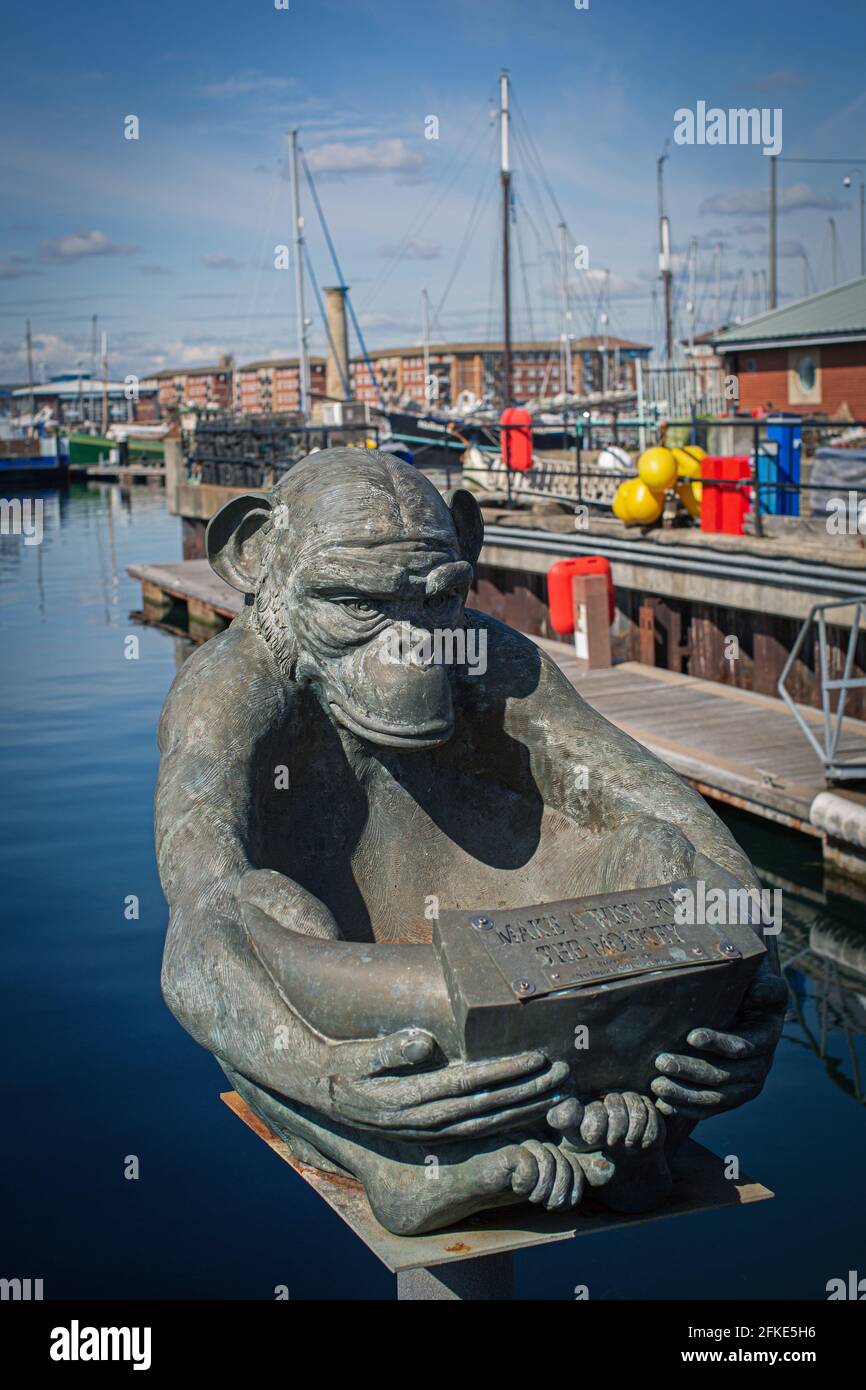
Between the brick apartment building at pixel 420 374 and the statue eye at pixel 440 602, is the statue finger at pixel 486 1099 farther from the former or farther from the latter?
the brick apartment building at pixel 420 374

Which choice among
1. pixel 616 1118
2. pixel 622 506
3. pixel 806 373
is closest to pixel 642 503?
pixel 622 506

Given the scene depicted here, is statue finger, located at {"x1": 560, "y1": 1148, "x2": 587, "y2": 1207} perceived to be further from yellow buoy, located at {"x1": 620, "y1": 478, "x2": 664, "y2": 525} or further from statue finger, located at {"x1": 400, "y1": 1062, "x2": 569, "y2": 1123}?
yellow buoy, located at {"x1": 620, "y1": 478, "x2": 664, "y2": 525}

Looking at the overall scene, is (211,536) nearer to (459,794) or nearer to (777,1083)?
(459,794)

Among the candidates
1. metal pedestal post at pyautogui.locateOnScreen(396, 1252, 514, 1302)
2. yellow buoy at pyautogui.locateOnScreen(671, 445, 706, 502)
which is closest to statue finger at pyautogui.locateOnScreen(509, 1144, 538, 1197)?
metal pedestal post at pyautogui.locateOnScreen(396, 1252, 514, 1302)

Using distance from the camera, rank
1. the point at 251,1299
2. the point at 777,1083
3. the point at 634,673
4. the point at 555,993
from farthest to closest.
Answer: the point at 634,673 → the point at 777,1083 → the point at 251,1299 → the point at 555,993

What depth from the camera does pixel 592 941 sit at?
226 centimetres

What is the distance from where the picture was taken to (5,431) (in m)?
85.9

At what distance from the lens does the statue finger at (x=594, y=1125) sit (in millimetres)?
2240

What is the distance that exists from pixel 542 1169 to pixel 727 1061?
14.3 inches

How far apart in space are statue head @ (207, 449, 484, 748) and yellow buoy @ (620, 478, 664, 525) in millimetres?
13281

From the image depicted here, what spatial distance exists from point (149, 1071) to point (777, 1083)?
10.9 ft

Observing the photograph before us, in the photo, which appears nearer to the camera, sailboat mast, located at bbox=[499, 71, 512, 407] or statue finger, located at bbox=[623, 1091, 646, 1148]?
statue finger, located at bbox=[623, 1091, 646, 1148]

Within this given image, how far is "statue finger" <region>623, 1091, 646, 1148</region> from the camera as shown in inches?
89.3
